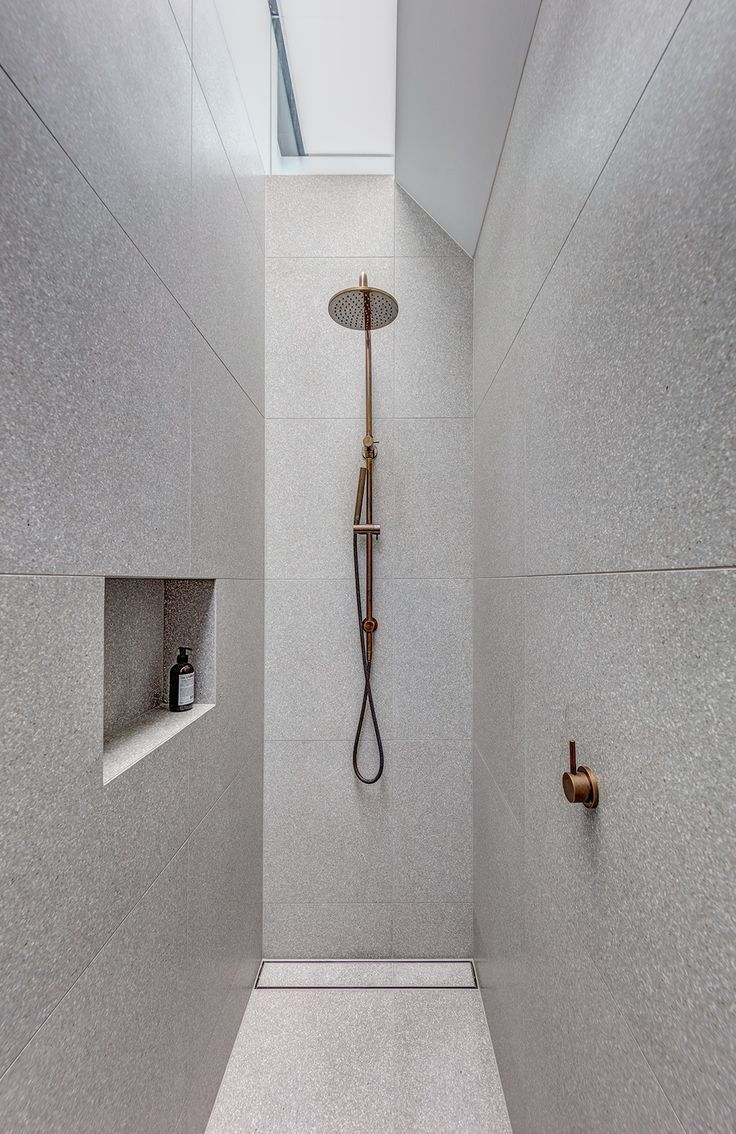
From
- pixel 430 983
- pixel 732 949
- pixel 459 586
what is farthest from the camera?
pixel 459 586

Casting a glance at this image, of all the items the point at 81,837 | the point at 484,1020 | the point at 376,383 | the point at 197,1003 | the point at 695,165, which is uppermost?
the point at 376,383

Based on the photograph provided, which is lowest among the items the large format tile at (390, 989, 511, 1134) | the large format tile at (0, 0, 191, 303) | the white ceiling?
the large format tile at (390, 989, 511, 1134)

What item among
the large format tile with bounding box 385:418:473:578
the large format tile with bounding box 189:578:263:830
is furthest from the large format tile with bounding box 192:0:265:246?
the large format tile with bounding box 189:578:263:830

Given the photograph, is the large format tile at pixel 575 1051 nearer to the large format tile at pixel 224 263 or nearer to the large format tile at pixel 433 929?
the large format tile at pixel 433 929

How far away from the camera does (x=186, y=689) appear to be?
118cm

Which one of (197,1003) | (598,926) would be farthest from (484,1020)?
(598,926)

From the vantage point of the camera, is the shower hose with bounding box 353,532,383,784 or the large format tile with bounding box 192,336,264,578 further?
the shower hose with bounding box 353,532,383,784

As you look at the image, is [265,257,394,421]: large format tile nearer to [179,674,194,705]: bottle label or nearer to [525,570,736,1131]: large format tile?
[179,674,194,705]: bottle label

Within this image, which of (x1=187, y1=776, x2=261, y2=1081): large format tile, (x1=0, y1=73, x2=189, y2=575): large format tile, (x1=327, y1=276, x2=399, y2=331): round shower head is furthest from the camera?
(x1=327, y1=276, x2=399, y2=331): round shower head

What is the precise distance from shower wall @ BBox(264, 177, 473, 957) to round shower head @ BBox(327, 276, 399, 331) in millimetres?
233

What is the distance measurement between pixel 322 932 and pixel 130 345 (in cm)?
175

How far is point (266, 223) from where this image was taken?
1.72m

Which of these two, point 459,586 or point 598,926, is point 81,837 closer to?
point 598,926

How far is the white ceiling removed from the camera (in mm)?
1456
